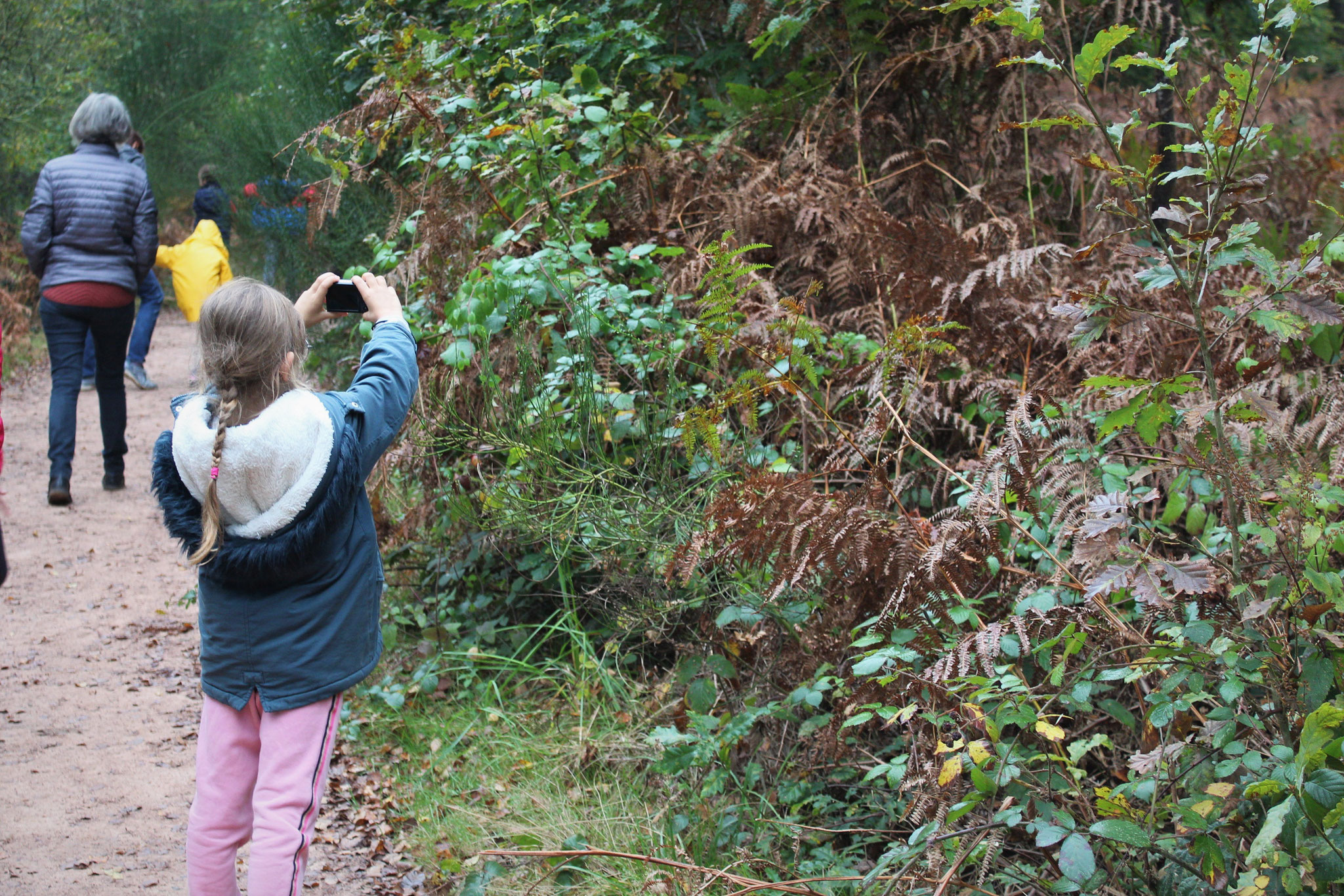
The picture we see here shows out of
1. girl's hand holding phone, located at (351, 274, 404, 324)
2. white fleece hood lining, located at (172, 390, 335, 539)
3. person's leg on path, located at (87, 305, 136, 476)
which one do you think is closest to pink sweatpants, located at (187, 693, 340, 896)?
white fleece hood lining, located at (172, 390, 335, 539)

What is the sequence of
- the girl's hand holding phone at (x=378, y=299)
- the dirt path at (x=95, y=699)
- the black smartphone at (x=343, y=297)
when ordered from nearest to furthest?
1. the girl's hand holding phone at (x=378, y=299)
2. the black smartphone at (x=343, y=297)
3. the dirt path at (x=95, y=699)

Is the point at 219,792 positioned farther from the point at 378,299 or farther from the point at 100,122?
the point at 100,122

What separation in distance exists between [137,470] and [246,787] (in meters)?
5.99

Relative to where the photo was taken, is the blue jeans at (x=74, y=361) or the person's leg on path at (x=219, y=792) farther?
the blue jeans at (x=74, y=361)

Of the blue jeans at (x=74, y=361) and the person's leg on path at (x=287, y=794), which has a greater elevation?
the person's leg on path at (x=287, y=794)

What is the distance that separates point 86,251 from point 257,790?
5.16 meters

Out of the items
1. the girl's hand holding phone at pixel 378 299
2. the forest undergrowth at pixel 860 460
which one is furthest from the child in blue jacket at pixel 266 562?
the forest undergrowth at pixel 860 460

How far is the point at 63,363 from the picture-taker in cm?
657

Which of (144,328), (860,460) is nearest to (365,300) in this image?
(860,460)

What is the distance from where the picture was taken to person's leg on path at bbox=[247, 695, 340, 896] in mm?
2447

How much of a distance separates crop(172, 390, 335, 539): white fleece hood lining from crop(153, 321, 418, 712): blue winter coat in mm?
24

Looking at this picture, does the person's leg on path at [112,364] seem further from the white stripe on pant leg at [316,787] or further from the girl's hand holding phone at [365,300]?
the white stripe on pant leg at [316,787]

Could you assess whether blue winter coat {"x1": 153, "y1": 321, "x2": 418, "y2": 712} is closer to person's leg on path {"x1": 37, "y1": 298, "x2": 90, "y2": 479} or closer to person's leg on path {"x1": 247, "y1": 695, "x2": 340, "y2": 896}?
person's leg on path {"x1": 247, "y1": 695, "x2": 340, "y2": 896}

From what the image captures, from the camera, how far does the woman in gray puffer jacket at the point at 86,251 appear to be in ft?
21.2
